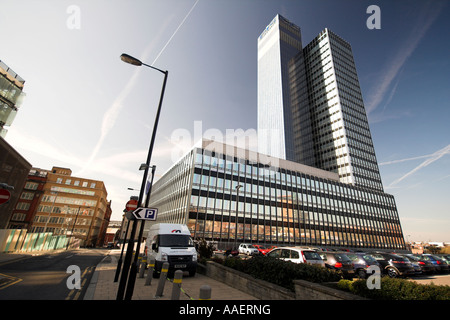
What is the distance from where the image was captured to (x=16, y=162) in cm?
2455

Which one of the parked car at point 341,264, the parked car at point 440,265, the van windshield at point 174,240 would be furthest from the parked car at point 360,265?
the van windshield at point 174,240

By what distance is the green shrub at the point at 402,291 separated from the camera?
3.96 m

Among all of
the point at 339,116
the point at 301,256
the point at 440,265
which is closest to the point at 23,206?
the point at 301,256

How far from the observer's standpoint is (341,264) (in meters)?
10.0

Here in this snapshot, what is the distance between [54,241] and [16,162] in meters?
15.4

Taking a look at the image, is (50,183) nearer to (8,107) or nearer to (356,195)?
(8,107)

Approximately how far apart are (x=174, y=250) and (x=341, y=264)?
8.71 metres

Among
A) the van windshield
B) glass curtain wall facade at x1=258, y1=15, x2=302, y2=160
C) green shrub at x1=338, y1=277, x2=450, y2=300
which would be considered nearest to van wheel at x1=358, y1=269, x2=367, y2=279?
green shrub at x1=338, y1=277, x2=450, y2=300

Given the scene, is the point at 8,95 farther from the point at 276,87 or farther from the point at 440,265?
the point at 276,87

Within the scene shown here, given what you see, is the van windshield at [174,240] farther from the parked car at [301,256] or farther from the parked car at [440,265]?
the parked car at [440,265]

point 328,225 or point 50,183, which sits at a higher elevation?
point 50,183

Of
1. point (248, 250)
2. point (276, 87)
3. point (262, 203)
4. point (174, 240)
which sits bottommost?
point (248, 250)

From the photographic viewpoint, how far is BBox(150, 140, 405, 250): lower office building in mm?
40094

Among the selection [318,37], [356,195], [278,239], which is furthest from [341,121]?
[278,239]
